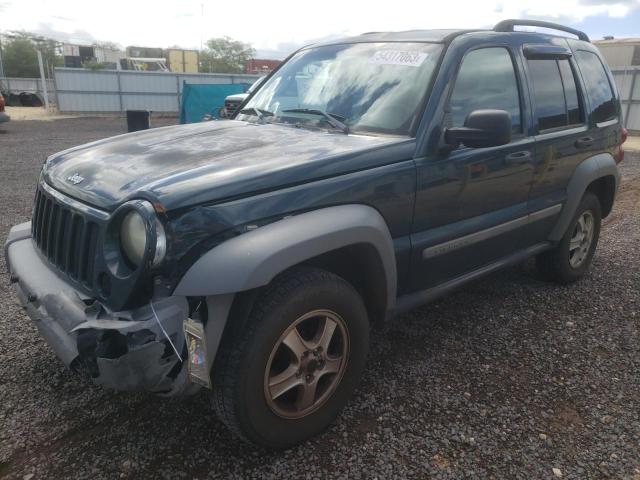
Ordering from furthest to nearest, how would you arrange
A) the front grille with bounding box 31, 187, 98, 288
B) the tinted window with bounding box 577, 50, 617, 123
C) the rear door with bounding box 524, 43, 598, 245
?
the tinted window with bounding box 577, 50, 617, 123 → the rear door with bounding box 524, 43, 598, 245 → the front grille with bounding box 31, 187, 98, 288

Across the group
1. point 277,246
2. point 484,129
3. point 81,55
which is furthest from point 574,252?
point 81,55

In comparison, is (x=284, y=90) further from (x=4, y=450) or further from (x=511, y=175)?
(x=4, y=450)

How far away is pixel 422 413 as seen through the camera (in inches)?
107

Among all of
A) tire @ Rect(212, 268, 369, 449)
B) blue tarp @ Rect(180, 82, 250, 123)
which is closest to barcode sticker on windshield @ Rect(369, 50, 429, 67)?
tire @ Rect(212, 268, 369, 449)

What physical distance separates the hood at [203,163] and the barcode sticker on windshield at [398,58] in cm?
59

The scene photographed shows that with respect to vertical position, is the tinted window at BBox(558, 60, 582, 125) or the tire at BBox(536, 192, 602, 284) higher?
the tinted window at BBox(558, 60, 582, 125)

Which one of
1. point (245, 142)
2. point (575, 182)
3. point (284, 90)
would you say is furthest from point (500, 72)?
point (245, 142)

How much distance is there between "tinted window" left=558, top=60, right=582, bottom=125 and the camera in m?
3.87

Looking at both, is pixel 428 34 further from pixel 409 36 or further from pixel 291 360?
pixel 291 360

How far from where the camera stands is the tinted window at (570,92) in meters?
3.87

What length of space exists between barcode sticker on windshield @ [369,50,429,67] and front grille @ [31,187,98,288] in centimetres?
190

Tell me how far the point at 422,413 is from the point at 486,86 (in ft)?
6.47

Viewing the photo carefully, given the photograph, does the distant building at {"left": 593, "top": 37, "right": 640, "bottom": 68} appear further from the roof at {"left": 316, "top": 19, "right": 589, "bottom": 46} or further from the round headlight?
the round headlight

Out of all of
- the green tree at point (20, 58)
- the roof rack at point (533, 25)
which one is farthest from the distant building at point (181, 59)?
the roof rack at point (533, 25)
